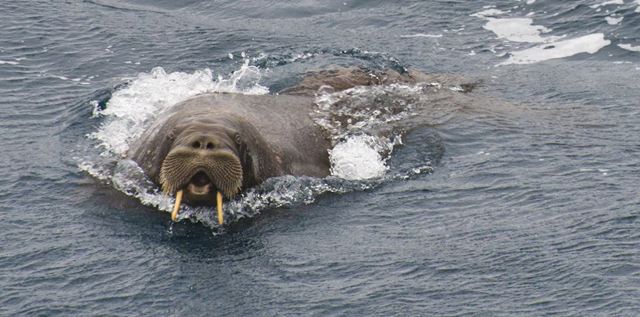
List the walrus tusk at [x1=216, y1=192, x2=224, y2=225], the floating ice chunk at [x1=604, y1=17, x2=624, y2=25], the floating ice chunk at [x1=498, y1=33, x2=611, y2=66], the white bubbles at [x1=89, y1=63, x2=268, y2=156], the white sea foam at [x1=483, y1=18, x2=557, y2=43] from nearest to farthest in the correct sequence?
the walrus tusk at [x1=216, y1=192, x2=224, y2=225] < the white bubbles at [x1=89, y1=63, x2=268, y2=156] < the floating ice chunk at [x1=498, y1=33, x2=611, y2=66] < the white sea foam at [x1=483, y1=18, x2=557, y2=43] < the floating ice chunk at [x1=604, y1=17, x2=624, y2=25]

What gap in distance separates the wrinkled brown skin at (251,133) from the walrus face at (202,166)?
0.02 metres

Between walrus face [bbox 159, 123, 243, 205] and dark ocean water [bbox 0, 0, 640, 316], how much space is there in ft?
1.17

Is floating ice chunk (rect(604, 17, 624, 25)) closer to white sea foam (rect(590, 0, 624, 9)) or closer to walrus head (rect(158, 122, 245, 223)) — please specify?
white sea foam (rect(590, 0, 624, 9))

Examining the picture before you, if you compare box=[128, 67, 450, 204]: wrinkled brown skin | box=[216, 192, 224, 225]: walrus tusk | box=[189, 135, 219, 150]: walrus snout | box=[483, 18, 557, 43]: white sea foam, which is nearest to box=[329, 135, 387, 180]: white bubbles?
box=[128, 67, 450, 204]: wrinkled brown skin

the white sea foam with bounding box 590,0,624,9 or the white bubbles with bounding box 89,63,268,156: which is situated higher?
the white bubbles with bounding box 89,63,268,156

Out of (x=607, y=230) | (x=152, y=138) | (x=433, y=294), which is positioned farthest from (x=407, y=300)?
(x=152, y=138)

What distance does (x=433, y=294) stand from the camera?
25.8ft

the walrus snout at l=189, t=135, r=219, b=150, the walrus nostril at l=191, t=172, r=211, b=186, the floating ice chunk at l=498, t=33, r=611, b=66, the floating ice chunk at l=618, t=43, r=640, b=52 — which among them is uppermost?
the walrus snout at l=189, t=135, r=219, b=150

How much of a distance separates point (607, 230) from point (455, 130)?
3.37m

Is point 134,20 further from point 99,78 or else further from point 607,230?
point 607,230

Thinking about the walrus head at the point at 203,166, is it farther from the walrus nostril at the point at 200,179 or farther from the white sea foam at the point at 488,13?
the white sea foam at the point at 488,13

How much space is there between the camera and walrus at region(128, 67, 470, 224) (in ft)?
30.0

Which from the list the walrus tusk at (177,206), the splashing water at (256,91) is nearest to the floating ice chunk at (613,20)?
the splashing water at (256,91)

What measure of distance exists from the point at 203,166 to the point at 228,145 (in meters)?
0.47
